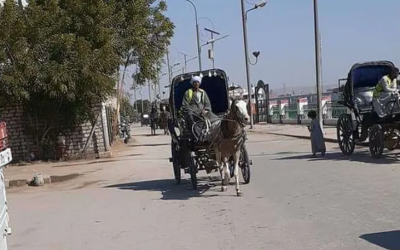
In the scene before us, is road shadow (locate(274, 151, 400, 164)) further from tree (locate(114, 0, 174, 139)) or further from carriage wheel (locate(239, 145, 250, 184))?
tree (locate(114, 0, 174, 139))

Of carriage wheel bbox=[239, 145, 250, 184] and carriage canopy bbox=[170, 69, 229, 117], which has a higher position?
carriage canopy bbox=[170, 69, 229, 117]

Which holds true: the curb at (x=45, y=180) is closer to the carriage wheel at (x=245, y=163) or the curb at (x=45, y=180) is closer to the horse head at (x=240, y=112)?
the carriage wheel at (x=245, y=163)

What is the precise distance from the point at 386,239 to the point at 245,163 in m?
5.71

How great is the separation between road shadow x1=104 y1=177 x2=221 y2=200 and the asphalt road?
3cm

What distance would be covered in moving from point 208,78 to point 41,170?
27.2 ft

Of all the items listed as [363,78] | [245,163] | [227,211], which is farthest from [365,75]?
[227,211]

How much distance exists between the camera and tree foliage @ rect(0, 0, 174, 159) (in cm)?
1995

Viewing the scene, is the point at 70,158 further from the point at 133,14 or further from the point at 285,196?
the point at 285,196

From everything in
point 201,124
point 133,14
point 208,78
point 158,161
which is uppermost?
point 133,14

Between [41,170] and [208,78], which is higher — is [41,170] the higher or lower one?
the lower one

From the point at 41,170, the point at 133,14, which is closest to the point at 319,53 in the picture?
the point at 133,14

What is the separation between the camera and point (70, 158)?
923 inches

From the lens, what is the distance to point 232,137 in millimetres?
11383

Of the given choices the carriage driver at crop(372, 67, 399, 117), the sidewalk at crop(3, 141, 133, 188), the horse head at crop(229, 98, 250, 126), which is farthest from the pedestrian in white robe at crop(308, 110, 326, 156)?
the sidewalk at crop(3, 141, 133, 188)
